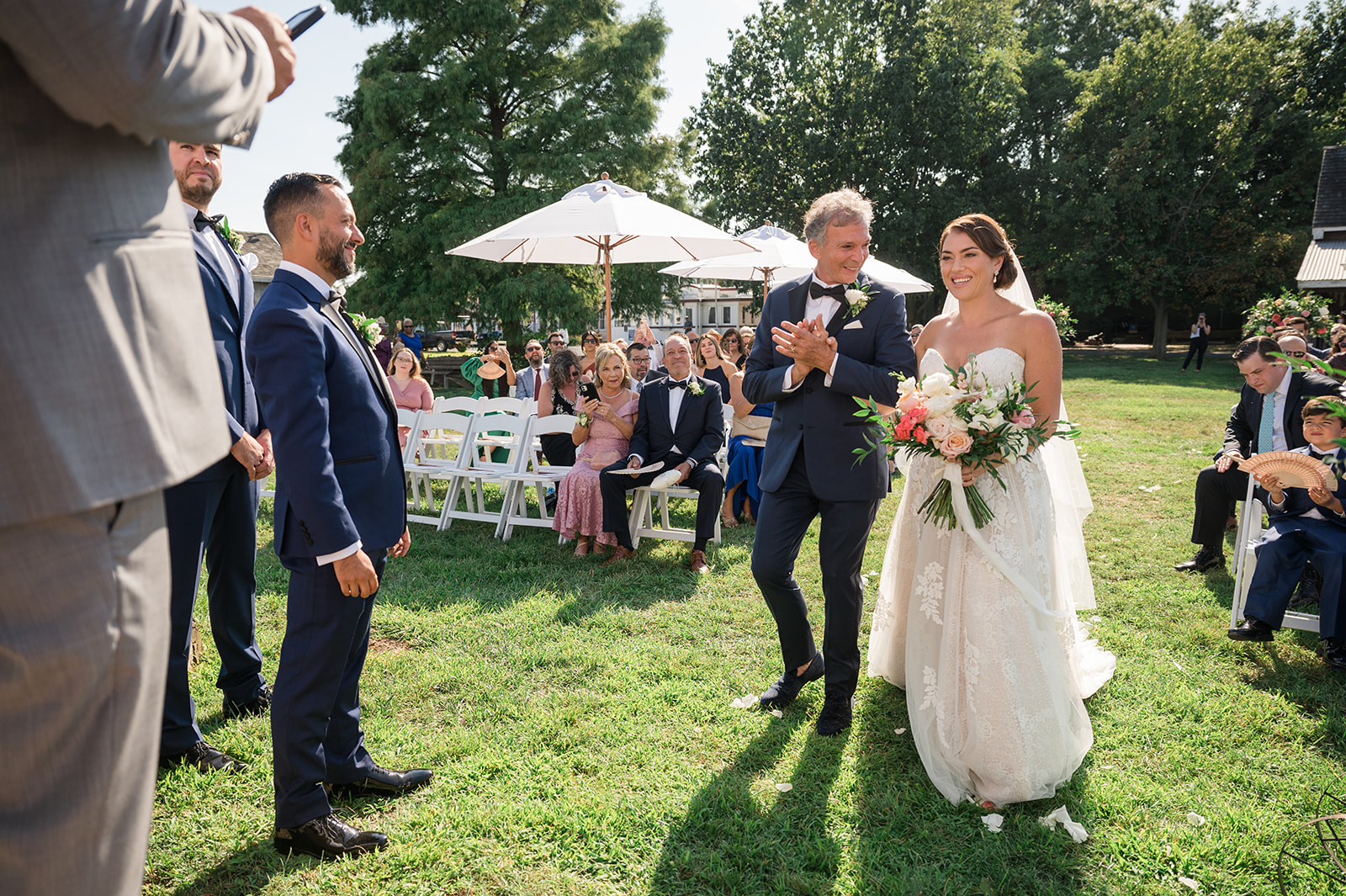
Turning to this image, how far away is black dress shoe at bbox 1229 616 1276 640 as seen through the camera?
471cm

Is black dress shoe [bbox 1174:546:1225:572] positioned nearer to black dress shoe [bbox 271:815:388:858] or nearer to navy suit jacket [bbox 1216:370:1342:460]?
navy suit jacket [bbox 1216:370:1342:460]

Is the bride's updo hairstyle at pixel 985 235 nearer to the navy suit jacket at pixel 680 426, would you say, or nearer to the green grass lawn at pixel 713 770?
the green grass lawn at pixel 713 770

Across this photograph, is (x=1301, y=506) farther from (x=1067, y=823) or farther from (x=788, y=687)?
(x=788, y=687)

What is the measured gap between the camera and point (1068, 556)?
13.8 feet

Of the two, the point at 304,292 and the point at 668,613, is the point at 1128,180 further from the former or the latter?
the point at 304,292

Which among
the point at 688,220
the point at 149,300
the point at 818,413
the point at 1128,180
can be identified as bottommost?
the point at 818,413

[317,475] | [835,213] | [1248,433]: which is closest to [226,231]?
[317,475]

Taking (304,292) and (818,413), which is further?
(818,413)

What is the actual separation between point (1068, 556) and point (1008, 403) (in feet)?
4.11

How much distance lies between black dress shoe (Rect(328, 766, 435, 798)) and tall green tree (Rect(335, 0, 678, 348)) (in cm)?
2135

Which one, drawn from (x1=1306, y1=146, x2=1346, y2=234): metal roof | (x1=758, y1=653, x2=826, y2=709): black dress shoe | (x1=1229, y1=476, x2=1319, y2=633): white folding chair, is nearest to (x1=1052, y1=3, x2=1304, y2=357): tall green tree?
(x1=1306, y1=146, x2=1346, y2=234): metal roof

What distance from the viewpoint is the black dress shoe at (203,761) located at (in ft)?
11.6

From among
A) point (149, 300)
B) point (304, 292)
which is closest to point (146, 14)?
point (149, 300)

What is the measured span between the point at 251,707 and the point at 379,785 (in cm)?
121
